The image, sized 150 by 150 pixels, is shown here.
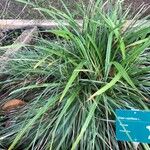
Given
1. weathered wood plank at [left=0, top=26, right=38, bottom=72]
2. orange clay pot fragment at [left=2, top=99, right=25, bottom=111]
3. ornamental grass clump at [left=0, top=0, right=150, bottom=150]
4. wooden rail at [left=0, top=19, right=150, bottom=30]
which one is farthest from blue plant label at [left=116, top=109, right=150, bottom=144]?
wooden rail at [left=0, top=19, right=150, bottom=30]

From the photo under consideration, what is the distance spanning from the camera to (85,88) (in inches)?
94.9

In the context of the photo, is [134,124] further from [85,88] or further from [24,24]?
[24,24]

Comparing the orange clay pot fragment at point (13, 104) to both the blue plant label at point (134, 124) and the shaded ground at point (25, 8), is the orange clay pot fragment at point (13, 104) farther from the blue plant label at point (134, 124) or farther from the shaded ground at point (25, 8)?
the shaded ground at point (25, 8)

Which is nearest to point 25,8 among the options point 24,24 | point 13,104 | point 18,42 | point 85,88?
point 24,24

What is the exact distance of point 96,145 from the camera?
7.34 feet

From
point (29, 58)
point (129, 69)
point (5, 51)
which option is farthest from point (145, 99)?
point (5, 51)

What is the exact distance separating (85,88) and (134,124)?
58 cm

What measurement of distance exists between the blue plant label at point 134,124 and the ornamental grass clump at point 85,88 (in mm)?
242

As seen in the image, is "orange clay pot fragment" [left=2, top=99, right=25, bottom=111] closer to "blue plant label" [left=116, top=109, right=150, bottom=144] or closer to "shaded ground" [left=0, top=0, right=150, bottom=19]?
"blue plant label" [left=116, top=109, right=150, bottom=144]

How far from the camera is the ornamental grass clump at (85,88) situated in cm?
224

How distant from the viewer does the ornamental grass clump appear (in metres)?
2.24

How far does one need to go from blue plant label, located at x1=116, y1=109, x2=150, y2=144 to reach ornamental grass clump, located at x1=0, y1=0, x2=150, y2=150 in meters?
0.24

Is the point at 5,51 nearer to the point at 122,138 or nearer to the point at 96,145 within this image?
the point at 96,145

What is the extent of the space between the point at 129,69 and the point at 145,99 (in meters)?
0.21
